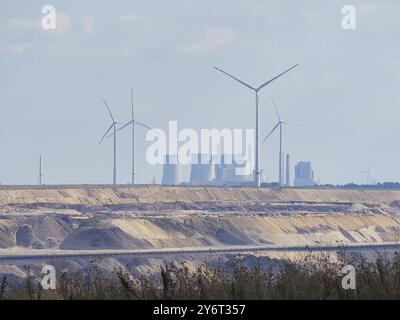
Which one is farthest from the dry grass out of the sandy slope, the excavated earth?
the excavated earth

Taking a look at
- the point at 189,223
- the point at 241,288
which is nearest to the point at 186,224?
the point at 189,223

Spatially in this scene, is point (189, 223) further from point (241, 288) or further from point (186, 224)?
point (241, 288)

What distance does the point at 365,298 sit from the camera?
23703 mm

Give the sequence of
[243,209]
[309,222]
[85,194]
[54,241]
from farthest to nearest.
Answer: [85,194] < [243,209] < [309,222] < [54,241]

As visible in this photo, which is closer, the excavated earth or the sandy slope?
the excavated earth

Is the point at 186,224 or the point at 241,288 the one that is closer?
the point at 241,288

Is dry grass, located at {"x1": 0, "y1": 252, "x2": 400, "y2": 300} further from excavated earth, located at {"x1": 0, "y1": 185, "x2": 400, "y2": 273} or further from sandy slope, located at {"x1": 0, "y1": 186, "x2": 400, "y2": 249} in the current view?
excavated earth, located at {"x1": 0, "y1": 185, "x2": 400, "y2": 273}

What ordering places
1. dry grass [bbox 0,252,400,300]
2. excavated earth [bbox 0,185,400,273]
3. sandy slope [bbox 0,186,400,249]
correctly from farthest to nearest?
sandy slope [bbox 0,186,400,249], excavated earth [bbox 0,185,400,273], dry grass [bbox 0,252,400,300]

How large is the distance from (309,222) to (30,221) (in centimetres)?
3034

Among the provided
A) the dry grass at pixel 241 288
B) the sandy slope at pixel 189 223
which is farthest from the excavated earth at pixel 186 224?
the dry grass at pixel 241 288

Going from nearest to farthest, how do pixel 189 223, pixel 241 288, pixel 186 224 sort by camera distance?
pixel 241 288 < pixel 186 224 < pixel 189 223

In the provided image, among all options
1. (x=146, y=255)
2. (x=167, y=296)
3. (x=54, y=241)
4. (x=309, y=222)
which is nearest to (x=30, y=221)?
(x=54, y=241)

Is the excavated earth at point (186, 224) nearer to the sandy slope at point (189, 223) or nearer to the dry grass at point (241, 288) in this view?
the sandy slope at point (189, 223)
